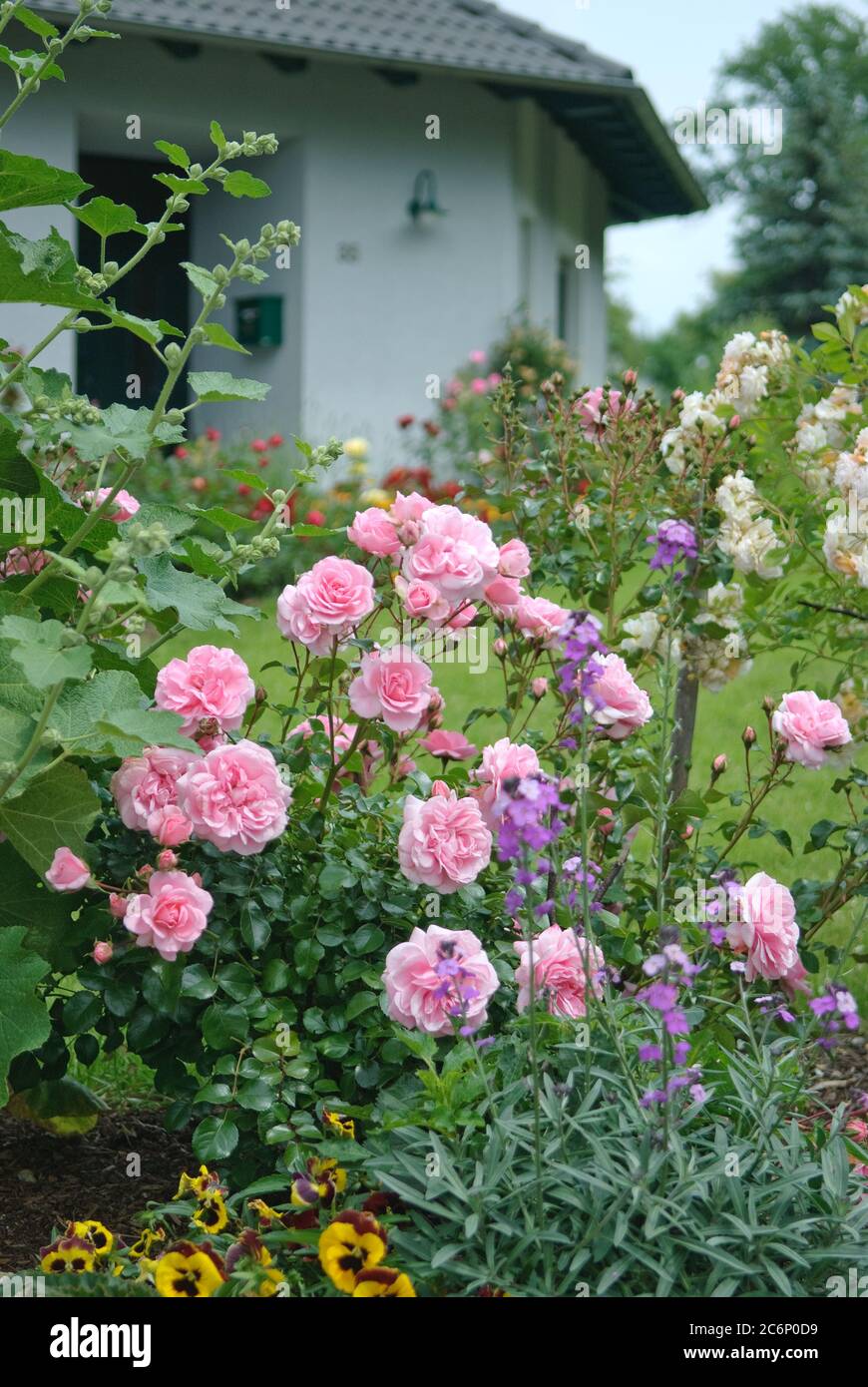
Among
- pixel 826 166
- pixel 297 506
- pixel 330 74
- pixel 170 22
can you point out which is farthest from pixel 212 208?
pixel 826 166

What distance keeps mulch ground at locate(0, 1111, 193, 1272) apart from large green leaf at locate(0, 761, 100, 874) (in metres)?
0.65

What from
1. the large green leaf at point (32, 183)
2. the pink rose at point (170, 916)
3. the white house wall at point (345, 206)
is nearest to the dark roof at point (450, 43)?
the white house wall at point (345, 206)

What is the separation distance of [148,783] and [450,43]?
8710 mm

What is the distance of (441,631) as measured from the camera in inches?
103

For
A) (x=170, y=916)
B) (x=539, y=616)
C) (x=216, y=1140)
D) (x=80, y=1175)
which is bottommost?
(x=80, y=1175)

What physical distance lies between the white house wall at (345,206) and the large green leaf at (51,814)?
742 cm

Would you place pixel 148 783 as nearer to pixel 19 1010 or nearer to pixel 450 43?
pixel 19 1010

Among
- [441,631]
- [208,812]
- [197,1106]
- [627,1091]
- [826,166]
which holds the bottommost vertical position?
[197,1106]

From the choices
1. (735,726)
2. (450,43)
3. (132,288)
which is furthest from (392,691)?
(132,288)

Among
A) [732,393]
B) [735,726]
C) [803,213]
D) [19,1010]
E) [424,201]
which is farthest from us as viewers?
[803,213]

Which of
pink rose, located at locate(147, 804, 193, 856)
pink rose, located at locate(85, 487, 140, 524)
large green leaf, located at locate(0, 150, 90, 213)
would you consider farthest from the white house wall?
pink rose, located at locate(147, 804, 193, 856)

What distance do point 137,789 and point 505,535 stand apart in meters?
1.27

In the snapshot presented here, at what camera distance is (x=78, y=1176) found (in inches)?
108
